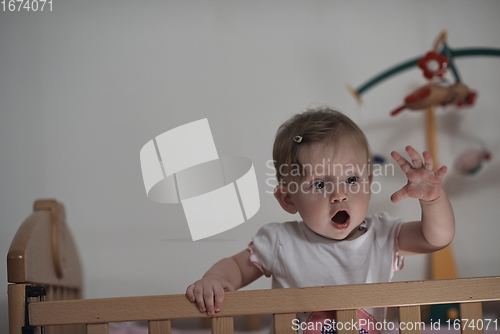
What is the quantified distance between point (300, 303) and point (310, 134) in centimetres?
31

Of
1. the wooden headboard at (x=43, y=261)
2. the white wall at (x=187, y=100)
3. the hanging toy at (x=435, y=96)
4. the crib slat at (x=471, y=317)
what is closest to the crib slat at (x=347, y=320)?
the crib slat at (x=471, y=317)

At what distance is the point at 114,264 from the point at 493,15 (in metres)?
1.52

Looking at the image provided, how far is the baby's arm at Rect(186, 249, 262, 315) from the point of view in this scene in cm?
63

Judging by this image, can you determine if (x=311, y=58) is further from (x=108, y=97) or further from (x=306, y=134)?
(x=306, y=134)

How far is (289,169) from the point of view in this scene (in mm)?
851

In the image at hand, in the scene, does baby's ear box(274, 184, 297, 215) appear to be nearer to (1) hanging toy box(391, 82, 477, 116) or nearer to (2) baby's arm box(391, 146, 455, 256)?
(2) baby's arm box(391, 146, 455, 256)

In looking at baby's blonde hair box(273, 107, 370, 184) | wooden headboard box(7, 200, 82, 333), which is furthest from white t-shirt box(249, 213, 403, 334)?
wooden headboard box(7, 200, 82, 333)

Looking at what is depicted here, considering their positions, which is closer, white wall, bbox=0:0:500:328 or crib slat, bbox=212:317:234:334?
crib slat, bbox=212:317:234:334

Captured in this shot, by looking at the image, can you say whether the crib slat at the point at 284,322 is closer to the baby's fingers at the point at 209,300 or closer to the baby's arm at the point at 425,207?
the baby's fingers at the point at 209,300

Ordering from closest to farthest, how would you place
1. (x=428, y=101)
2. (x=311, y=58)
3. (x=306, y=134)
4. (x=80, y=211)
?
1. (x=306, y=134)
2. (x=428, y=101)
3. (x=80, y=211)
4. (x=311, y=58)

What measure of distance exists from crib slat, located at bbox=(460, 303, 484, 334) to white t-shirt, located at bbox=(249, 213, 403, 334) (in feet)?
0.72

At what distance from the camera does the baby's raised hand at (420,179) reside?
0.66 metres

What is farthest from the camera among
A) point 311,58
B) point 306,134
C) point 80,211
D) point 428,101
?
point 311,58

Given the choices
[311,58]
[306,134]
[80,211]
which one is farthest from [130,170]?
[306,134]
